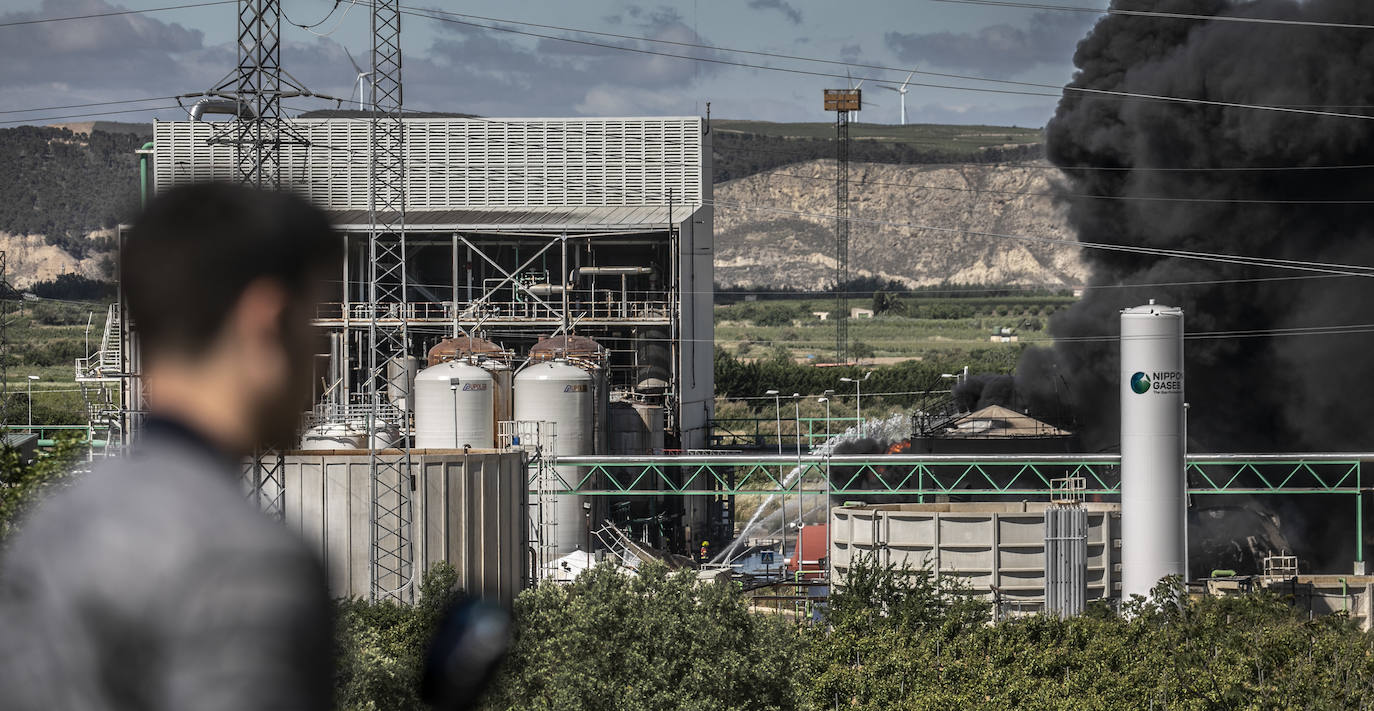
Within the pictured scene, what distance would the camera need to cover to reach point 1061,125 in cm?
6919

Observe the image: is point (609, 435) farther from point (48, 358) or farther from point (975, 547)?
point (48, 358)

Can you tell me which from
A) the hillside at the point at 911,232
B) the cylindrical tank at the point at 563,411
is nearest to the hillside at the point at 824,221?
the hillside at the point at 911,232

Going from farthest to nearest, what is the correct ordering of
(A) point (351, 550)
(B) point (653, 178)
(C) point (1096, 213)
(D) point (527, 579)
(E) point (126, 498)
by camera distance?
(C) point (1096, 213) < (B) point (653, 178) < (D) point (527, 579) < (A) point (351, 550) < (E) point (126, 498)

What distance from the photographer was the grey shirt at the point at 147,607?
1892mm

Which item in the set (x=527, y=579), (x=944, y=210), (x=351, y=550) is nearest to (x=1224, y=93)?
(x=527, y=579)

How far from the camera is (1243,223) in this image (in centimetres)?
A: 6269

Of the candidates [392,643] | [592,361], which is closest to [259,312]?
[392,643]

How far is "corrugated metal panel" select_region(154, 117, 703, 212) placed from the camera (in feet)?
205

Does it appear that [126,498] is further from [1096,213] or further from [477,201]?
[1096,213]

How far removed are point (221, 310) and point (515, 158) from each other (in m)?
62.7

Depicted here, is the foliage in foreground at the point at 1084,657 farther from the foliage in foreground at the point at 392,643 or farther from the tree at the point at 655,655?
the foliage in foreground at the point at 392,643

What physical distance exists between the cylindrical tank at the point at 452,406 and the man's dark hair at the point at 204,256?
4370 centimetres

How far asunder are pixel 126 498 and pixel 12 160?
176m

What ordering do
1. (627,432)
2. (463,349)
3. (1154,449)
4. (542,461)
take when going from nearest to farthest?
(1154,449)
(542,461)
(463,349)
(627,432)
